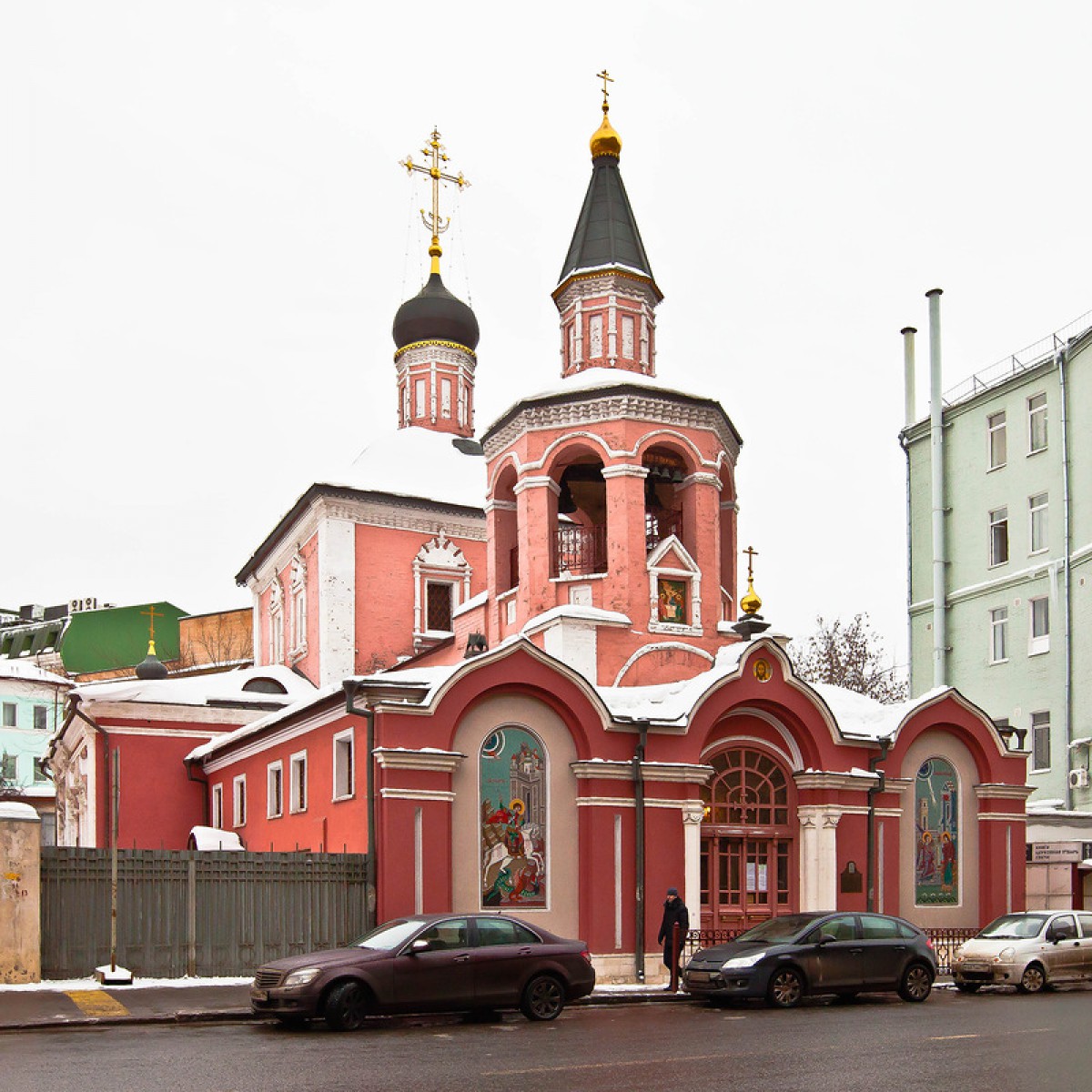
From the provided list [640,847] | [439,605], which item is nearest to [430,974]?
[640,847]

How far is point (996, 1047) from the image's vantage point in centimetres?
1355

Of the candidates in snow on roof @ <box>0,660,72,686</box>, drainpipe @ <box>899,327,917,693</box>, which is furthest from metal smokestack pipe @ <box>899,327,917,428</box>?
snow on roof @ <box>0,660,72,686</box>

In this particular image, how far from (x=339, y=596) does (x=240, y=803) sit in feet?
24.8

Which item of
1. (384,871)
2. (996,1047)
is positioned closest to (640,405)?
(384,871)

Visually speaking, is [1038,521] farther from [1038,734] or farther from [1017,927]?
[1017,927]

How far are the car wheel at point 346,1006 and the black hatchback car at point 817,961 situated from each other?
491 cm

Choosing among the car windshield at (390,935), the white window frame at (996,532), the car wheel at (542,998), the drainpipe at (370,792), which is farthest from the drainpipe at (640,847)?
the white window frame at (996,532)

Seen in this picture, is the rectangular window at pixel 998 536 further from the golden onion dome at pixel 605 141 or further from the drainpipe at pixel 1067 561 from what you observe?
the golden onion dome at pixel 605 141

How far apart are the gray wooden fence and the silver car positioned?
8437mm

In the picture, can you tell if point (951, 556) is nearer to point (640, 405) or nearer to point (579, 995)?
point (640, 405)

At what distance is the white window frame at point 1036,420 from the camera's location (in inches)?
1419

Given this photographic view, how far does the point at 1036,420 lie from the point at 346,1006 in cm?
2627

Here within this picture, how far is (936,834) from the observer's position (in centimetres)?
2598

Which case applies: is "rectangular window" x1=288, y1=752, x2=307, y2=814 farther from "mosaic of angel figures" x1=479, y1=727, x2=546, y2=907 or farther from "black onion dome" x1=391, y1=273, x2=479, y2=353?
"black onion dome" x1=391, y1=273, x2=479, y2=353
